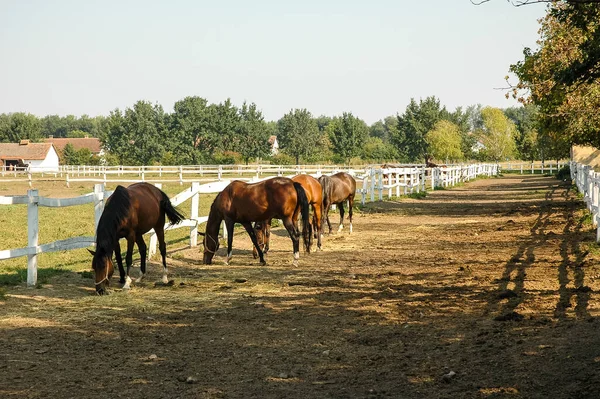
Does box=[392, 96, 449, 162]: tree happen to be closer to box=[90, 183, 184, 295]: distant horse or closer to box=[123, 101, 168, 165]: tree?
box=[123, 101, 168, 165]: tree

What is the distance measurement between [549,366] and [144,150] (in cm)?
8585

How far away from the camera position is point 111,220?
10062 mm

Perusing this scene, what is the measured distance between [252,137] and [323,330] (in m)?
87.8

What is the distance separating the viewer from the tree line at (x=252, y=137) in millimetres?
89875

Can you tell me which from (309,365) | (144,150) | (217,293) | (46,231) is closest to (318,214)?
(217,293)

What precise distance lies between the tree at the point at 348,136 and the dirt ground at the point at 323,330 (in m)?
88.6

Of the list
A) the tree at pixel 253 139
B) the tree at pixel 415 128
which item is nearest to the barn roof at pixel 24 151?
the tree at pixel 253 139

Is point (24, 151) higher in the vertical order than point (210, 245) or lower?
higher

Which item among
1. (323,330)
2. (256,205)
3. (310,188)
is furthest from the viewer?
(310,188)

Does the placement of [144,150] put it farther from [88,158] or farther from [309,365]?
[309,365]

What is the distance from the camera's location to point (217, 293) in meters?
10.1

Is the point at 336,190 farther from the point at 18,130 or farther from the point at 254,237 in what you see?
the point at 18,130

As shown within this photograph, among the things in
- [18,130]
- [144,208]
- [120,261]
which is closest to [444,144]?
[18,130]

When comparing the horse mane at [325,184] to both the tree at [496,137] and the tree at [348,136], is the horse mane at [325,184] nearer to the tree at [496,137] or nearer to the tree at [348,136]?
the tree at [348,136]
